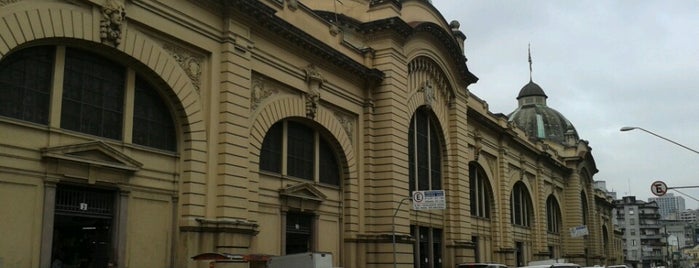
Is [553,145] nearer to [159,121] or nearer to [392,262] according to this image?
[392,262]

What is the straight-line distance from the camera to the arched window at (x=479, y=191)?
45688 mm

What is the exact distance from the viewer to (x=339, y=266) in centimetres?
2994

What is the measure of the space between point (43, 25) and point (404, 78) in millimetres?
18795

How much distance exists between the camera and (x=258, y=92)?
25.4 metres

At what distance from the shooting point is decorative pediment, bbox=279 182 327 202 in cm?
2641

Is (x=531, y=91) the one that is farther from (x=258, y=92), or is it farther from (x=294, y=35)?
(x=258, y=92)

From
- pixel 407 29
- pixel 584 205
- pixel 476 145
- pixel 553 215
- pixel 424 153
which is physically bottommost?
pixel 553 215

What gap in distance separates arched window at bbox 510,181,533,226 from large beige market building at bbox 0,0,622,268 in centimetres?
1304

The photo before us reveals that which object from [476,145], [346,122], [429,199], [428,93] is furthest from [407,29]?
[476,145]

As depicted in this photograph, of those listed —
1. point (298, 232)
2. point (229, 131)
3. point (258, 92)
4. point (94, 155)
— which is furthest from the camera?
point (298, 232)

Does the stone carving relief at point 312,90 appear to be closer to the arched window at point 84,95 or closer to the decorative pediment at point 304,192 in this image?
the decorative pediment at point 304,192

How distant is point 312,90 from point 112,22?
10285 millimetres

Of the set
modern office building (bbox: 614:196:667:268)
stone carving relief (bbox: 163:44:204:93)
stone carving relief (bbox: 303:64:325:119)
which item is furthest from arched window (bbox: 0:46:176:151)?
modern office building (bbox: 614:196:667:268)

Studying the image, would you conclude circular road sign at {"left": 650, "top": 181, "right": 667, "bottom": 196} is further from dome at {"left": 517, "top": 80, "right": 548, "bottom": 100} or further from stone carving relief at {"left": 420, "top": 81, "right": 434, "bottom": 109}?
dome at {"left": 517, "top": 80, "right": 548, "bottom": 100}
